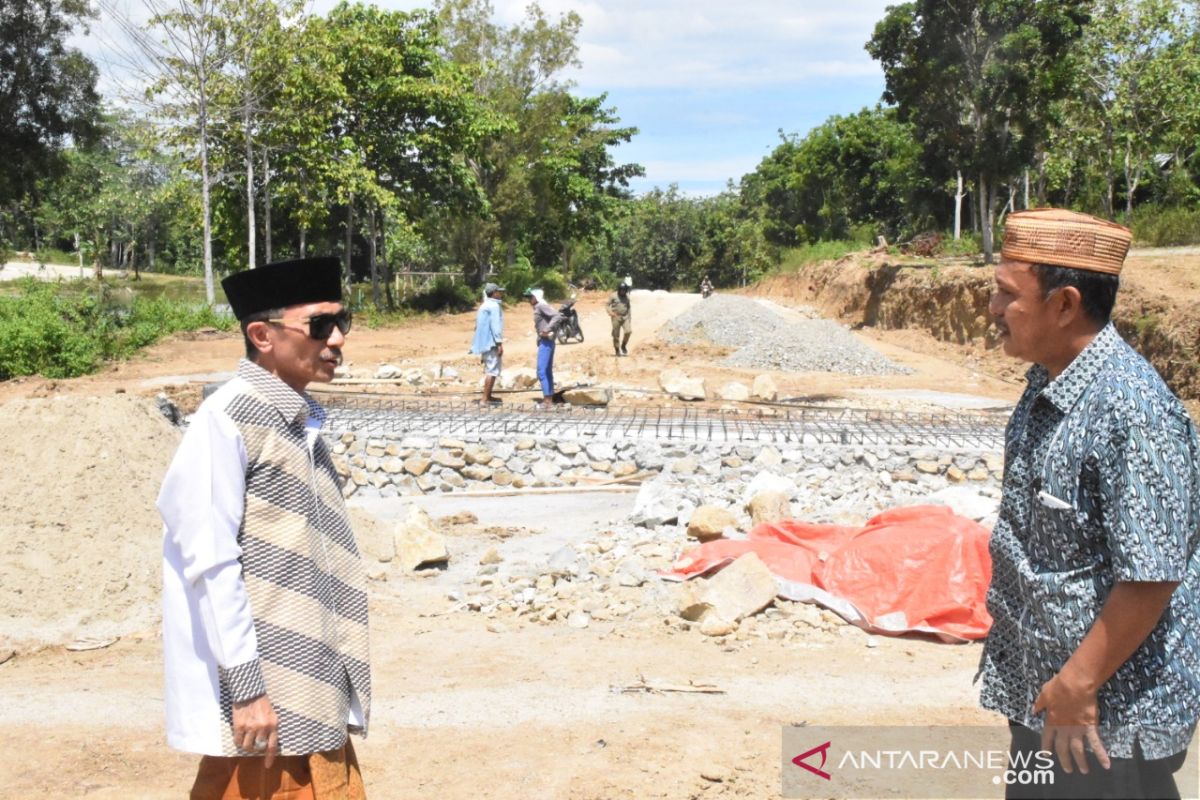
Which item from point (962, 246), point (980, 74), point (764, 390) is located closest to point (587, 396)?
point (764, 390)

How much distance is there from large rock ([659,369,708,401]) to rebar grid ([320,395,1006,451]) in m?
1.16

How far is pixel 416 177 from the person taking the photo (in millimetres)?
26656

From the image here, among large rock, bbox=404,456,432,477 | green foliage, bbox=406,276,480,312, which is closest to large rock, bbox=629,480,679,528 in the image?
large rock, bbox=404,456,432,477

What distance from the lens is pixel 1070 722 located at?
189cm

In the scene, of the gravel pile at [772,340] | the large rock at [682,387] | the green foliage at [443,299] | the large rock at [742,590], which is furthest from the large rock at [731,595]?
the green foliage at [443,299]

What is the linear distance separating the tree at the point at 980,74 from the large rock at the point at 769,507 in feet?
57.5

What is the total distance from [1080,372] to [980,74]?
22986 mm

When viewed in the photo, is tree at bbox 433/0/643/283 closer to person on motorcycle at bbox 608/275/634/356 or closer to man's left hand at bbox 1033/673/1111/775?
person on motorcycle at bbox 608/275/634/356

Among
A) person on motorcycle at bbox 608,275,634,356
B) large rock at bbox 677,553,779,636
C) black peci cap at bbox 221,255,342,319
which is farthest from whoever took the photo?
person on motorcycle at bbox 608,275,634,356

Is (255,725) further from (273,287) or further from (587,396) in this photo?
(587,396)

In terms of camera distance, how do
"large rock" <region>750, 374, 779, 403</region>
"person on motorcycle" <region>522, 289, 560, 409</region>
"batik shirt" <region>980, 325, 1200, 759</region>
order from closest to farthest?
"batik shirt" <region>980, 325, 1200, 759</region> < "person on motorcycle" <region>522, 289, 560, 409</region> < "large rock" <region>750, 374, 779, 403</region>

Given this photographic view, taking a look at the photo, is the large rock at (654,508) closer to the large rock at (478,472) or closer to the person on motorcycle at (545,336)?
the large rock at (478,472)

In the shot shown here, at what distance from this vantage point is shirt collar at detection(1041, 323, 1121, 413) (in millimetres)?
1919

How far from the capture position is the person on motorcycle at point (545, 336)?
12461 mm
